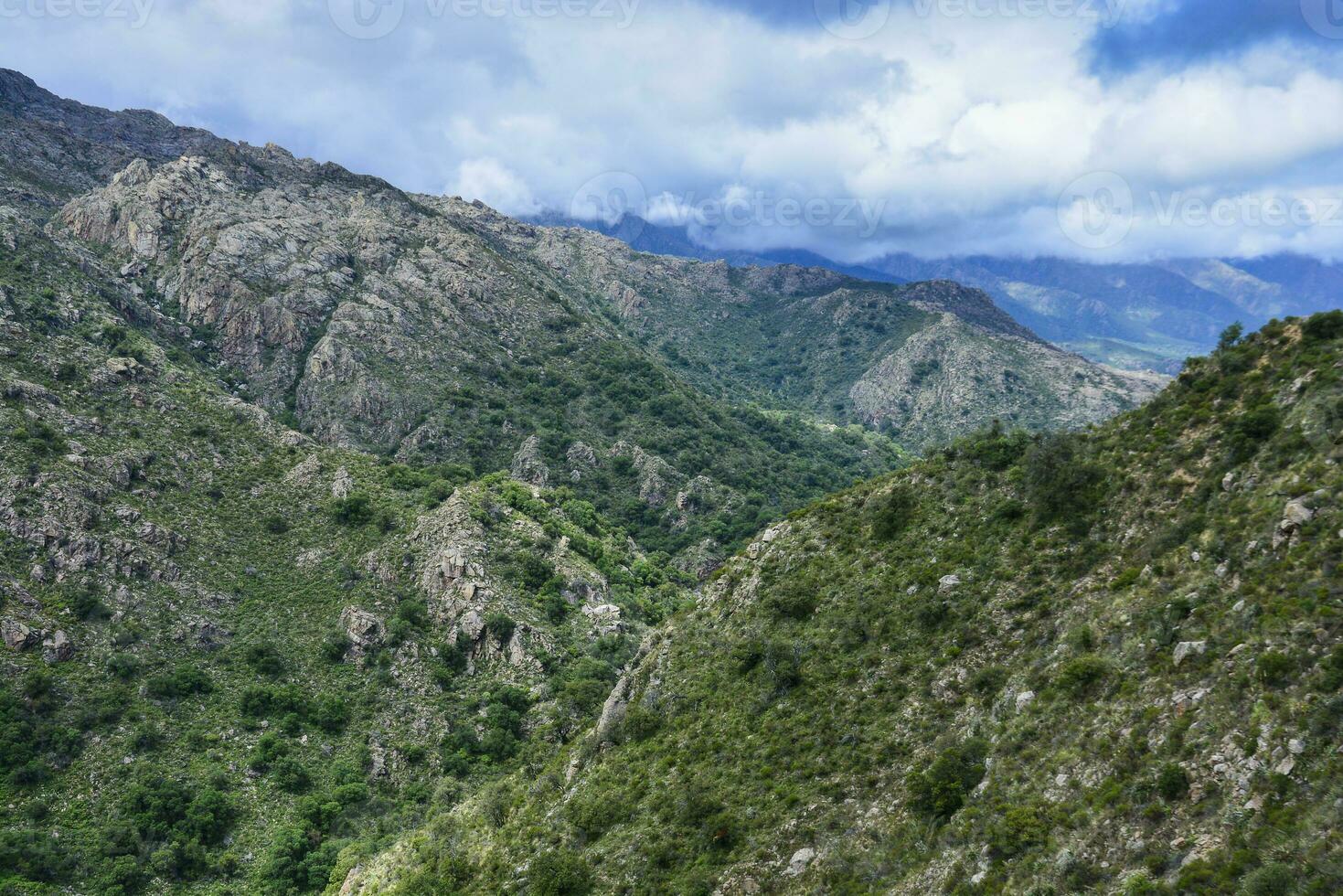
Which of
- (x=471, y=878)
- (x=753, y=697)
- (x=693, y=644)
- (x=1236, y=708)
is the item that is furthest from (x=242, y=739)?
(x=1236, y=708)

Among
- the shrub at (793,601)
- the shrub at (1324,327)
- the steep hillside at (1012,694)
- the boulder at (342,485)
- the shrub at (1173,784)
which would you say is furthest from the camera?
the boulder at (342,485)

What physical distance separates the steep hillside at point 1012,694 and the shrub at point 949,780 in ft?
0.35

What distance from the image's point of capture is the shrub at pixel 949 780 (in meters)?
26.4

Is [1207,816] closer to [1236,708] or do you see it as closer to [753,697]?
[1236,708]

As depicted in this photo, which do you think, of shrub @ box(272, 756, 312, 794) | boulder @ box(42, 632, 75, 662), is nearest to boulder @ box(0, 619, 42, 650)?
boulder @ box(42, 632, 75, 662)

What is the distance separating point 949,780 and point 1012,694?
486 cm

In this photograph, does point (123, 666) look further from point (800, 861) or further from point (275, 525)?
point (800, 861)

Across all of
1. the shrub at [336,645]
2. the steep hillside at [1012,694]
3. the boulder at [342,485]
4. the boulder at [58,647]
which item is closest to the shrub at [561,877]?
the steep hillside at [1012,694]

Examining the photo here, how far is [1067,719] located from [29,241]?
7027 inches

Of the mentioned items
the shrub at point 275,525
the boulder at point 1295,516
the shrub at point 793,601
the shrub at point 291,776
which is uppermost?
the boulder at point 1295,516

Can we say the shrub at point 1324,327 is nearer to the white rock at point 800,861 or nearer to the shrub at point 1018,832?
the shrub at point 1018,832

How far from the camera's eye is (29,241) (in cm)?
13050

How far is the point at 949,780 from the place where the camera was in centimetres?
2719

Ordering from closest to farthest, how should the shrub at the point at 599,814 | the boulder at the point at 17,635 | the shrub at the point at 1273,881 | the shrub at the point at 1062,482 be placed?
the shrub at the point at 1273,881 → the shrub at the point at 1062,482 → the shrub at the point at 599,814 → the boulder at the point at 17,635
